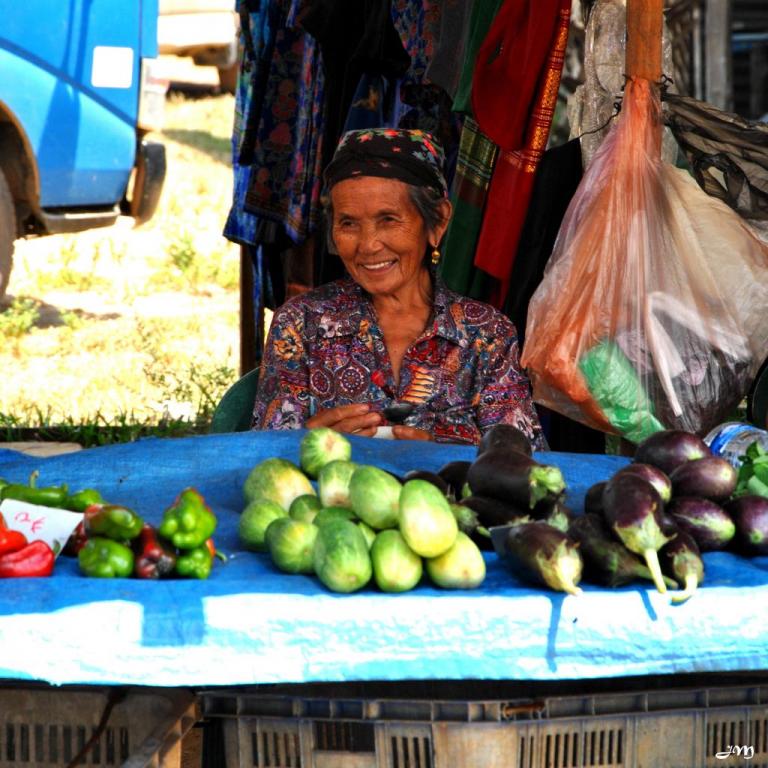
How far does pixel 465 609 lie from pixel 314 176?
107 inches

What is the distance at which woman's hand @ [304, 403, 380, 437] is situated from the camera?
2861 millimetres

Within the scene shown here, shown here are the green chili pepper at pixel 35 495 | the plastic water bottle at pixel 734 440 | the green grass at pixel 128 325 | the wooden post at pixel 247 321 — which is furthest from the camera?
the green grass at pixel 128 325

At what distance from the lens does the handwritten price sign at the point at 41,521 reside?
6.26 ft

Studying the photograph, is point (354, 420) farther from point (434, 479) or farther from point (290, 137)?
point (290, 137)

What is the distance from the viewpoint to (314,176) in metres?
4.18

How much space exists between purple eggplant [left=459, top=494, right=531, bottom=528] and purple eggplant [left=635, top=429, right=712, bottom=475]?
291 millimetres

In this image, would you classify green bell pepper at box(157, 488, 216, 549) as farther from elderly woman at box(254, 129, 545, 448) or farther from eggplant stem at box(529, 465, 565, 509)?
elderly woman at box(254, 129, 545, 448)

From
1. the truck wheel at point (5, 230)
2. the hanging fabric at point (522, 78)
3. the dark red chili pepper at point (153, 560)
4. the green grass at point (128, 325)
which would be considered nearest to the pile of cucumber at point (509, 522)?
the dark red chili pepper at point (153, 560)

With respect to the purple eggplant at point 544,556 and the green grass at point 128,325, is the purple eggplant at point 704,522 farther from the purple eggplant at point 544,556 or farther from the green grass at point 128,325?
the green grass at point 128,325

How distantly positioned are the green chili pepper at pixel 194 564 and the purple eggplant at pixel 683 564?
659 mm

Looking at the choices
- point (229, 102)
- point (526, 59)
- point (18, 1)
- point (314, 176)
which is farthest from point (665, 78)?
point (229, 102)

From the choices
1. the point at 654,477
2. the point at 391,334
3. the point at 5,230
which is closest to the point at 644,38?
the point at 391,334

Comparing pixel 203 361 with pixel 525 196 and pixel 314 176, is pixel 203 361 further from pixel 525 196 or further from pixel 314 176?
pixel 525 196

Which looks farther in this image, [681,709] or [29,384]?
[29,384]
